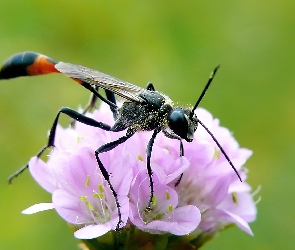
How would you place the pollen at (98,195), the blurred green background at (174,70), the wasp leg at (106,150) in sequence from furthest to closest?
the blurred green background at (174,70)
the pollen at (98,195)
the wasp leg at (106,150)

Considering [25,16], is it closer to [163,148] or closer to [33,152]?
[33,152]

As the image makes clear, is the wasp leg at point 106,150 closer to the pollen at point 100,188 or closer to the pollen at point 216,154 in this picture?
the pollen at point 100,188

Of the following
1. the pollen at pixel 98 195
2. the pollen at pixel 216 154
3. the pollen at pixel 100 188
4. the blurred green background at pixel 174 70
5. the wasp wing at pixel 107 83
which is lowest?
the blurred green background at pixel 174 70

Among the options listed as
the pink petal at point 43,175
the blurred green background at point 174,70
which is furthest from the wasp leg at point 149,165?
the blurred green background at point 174,70

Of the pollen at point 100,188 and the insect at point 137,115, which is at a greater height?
the insect at point 137,115

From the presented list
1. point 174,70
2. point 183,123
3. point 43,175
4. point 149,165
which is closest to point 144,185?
point 149,165

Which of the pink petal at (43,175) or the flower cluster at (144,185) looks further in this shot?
the pink petal at (43,175)
